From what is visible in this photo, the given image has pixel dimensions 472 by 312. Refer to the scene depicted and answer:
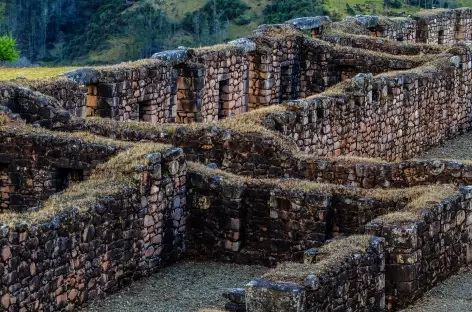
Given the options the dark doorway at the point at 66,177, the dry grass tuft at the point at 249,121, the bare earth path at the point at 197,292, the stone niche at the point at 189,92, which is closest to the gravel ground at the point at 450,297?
the bare earth path at the point at 197,292

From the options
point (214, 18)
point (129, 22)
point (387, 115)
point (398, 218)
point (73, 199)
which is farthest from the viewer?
point (129, 22)

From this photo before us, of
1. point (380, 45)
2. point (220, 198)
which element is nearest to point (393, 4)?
point (380, 45)

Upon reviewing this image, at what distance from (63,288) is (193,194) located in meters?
3.93

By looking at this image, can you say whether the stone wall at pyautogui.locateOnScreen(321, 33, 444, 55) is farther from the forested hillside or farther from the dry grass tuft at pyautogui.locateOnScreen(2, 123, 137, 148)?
the forested hillside

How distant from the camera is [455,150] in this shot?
38.1m

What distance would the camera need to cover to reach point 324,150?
3266 cm

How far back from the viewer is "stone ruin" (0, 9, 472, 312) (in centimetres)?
2120

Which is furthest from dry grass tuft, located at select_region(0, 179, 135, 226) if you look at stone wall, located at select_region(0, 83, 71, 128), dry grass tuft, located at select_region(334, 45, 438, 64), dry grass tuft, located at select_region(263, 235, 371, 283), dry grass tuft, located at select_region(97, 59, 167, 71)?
dry grass tuft, located at select_region(334, 45, 438, 64)

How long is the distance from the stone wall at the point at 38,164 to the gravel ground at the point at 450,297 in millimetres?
5717

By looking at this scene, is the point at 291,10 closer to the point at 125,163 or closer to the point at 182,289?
the point at 125,163

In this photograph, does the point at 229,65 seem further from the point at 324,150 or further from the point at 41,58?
the point at 41,58

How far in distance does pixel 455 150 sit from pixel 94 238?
1692 centimetres

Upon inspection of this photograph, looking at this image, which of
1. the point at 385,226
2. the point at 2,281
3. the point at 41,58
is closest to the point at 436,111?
the point at 385,226

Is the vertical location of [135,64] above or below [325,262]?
below
